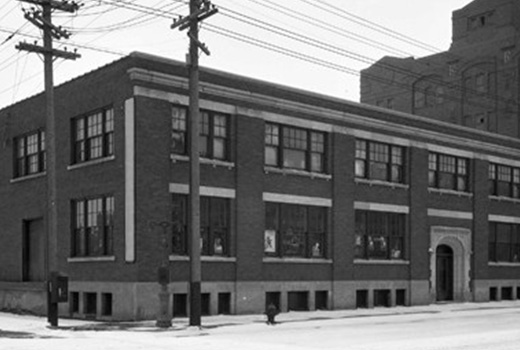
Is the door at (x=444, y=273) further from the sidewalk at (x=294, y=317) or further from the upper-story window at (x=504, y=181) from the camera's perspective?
the upper-story window at (x=504, y=181)

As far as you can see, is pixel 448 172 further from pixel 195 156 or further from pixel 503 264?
pixel 195 156

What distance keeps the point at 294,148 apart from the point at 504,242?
17.9 meters

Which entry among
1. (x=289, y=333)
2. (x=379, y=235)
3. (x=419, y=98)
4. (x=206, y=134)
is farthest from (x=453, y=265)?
(x=419, y=98)

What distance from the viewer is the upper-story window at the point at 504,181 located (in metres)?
45.3

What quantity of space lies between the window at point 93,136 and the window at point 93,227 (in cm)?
173

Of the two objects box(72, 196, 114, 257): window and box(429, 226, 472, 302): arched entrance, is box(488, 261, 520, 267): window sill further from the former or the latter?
box(72, 196, 114, 257): window

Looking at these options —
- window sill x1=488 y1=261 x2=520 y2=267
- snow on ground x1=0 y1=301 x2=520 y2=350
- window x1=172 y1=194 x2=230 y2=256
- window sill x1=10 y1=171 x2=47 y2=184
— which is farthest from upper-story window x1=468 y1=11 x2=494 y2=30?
window sill x1=10 y1=171 x2=47 y2=184

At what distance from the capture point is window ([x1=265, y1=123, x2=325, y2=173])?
33188mm

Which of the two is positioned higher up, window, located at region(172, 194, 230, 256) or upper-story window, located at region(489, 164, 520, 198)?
upper-story window, located at region(489, 164, 520, 198)

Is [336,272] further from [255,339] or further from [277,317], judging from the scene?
[255,339]

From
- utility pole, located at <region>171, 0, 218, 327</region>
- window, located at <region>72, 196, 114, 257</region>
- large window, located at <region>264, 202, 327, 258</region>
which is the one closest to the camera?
utility pole, located at <region>171, 0, 218, 327</region>

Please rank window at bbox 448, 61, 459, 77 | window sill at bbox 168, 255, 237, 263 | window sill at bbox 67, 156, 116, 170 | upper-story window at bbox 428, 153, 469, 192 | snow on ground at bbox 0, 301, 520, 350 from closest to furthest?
snow on ground at bbox 0, 301, 520, 350, window sill at bbox 168, 255, 237, 263, window sill at bbox 67, 156, 116, 170, upper-story window at bbox 428, 153, 469, 192, window at bbox 448, 61, 459, 77

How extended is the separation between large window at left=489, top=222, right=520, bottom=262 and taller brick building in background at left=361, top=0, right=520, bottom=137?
1932 centimetres

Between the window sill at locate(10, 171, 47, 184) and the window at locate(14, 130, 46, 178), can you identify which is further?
the window at locate(14, 130, 46, 178)
